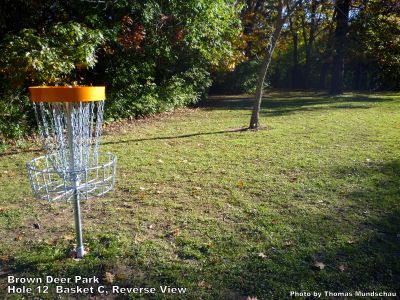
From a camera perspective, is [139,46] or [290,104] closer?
[139,46]

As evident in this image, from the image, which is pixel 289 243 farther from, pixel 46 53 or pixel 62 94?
pixel 46 53

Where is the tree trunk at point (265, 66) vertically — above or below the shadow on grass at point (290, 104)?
above

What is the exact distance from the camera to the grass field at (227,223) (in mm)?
2979

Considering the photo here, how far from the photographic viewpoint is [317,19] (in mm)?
28078

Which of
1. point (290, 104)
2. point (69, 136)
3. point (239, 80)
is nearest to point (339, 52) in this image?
point (239, 80)

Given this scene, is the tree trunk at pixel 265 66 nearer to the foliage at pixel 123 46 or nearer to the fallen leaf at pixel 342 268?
the foliage at pixel 123 46

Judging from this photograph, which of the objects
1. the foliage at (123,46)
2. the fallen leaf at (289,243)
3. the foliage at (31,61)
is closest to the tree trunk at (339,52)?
the foliage at (123,46)

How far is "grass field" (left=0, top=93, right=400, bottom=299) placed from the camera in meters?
2.98

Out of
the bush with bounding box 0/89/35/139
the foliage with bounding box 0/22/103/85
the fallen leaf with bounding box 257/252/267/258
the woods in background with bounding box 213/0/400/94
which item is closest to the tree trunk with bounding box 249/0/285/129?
the foliage with bounding box 0/22/103/85

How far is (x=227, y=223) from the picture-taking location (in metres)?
3.96

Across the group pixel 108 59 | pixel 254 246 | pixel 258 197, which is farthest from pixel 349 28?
pixel 254 246

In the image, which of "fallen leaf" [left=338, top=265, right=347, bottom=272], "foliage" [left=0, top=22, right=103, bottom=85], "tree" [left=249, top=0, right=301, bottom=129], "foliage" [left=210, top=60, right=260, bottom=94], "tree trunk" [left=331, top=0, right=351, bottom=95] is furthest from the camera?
"foliage" [left=210, top=60, right=260, bottom=94]

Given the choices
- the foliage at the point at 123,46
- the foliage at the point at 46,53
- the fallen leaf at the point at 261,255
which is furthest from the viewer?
the foliage at the point at 123,46

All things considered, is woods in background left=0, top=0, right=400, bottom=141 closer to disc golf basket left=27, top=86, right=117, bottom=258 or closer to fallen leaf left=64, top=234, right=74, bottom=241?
fallen leaf left=64, top=234, right=74, bottom=241
